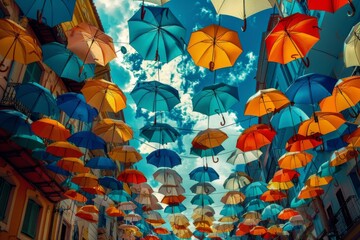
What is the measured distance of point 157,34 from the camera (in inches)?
342

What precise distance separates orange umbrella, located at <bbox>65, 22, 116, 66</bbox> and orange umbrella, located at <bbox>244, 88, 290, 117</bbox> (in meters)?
4.77

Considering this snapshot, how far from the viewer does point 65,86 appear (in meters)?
18.8

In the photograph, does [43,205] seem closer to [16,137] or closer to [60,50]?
[16,137]

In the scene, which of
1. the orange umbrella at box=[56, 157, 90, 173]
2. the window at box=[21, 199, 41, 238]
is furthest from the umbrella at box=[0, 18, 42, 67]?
the window at box=[21, 199, 41, 238]

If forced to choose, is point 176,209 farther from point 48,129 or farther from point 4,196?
point 48,129

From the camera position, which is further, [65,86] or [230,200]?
[65,86]

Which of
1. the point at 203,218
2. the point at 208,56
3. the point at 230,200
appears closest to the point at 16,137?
the point at 208,56

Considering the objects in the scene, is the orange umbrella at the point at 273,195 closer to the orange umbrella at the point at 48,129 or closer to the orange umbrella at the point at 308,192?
the orange umbrella at the point at 308,192

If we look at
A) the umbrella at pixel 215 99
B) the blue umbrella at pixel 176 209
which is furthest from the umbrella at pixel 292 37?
the blue umbrella at pixel 176 209

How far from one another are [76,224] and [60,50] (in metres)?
13.2

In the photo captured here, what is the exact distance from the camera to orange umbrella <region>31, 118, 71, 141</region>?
10328 mm

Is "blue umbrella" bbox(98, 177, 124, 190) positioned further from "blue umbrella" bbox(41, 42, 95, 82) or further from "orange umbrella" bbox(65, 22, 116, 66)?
"orange umbrella" bbox(65, 22, 116, 66)

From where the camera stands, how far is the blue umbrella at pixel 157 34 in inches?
329

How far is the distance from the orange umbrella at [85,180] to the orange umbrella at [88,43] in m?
6.56
